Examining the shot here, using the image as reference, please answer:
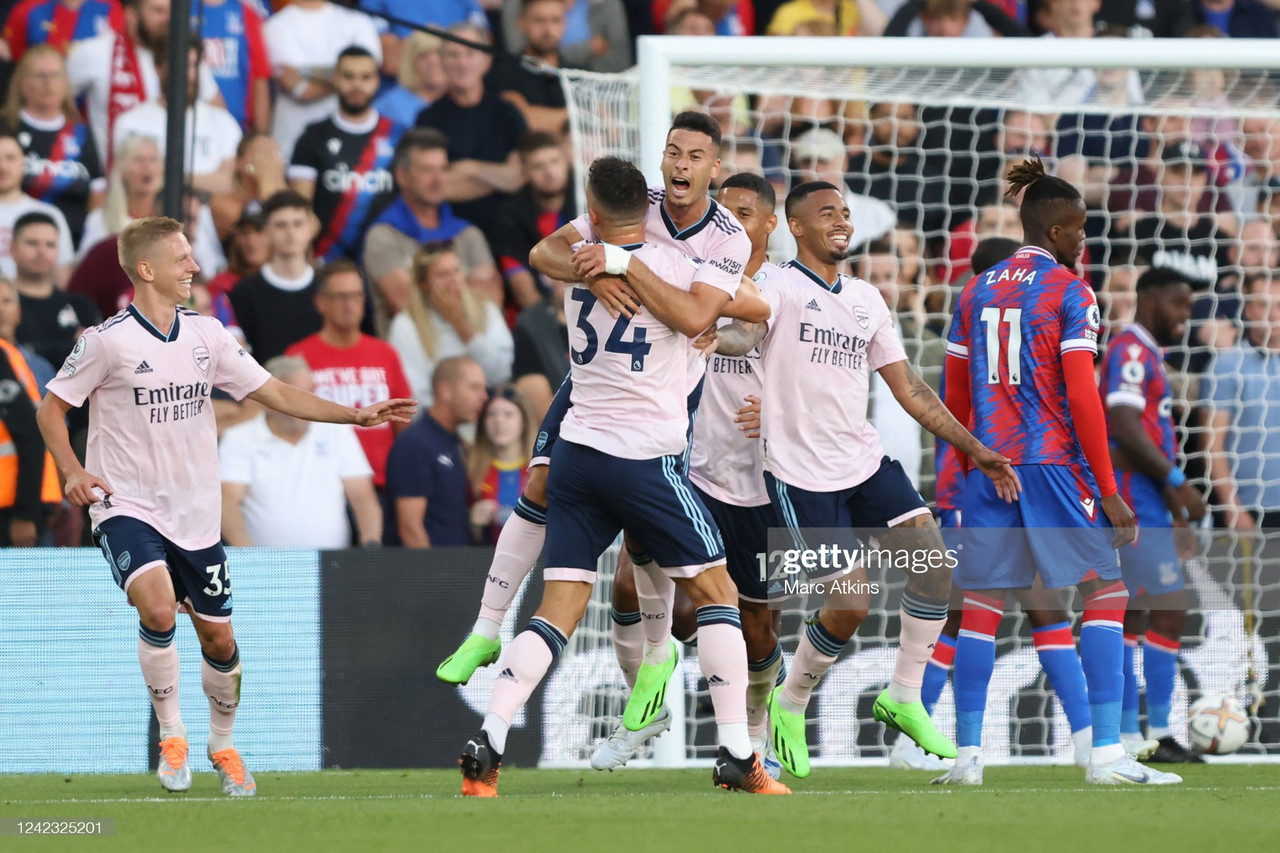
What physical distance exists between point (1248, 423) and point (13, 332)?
741cm

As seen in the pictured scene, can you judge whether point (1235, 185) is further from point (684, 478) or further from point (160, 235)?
point (160, 235)

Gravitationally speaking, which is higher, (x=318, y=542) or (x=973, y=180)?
(x=973, y=180)

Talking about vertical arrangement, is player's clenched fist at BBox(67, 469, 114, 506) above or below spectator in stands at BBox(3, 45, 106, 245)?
below

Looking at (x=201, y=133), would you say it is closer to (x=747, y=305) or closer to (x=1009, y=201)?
(x=1009, y=201)

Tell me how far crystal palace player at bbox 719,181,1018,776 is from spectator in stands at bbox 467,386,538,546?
323cm

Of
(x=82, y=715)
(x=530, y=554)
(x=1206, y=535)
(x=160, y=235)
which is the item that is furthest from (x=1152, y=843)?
(x=82, y=715)

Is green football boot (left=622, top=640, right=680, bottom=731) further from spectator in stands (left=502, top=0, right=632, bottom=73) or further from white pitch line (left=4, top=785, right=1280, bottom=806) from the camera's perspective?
spectator in stands (left=502, top=0, right=632, bottom=73)

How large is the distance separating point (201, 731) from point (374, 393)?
2.41 meters

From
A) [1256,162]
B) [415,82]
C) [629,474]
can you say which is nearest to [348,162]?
[415,82]

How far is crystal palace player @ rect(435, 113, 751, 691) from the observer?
6.39 metres

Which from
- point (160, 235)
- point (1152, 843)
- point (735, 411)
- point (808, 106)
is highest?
point (808, 106)

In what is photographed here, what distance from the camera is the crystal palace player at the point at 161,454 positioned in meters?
6.91

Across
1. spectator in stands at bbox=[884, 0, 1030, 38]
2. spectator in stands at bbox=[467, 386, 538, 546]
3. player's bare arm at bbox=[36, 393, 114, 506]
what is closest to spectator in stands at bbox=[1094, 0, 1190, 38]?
spectator in stands at bbox=[884, 0, 1030, 38]

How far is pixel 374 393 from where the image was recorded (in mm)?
10469
